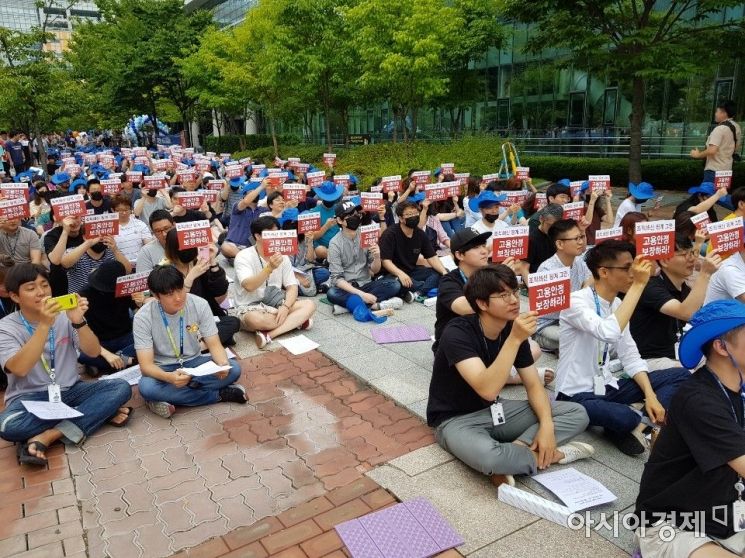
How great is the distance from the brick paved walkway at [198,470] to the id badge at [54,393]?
0.38 metres

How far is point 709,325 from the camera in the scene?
2502 millimetres

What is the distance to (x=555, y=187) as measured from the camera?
333 inches

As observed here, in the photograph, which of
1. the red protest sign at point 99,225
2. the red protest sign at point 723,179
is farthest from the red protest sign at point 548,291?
the red protest sign at point 723,179

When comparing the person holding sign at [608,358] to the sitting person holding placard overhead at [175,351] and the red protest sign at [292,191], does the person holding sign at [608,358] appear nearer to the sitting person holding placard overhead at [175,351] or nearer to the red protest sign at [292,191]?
the sitting person holding placard overhead at [175,351]

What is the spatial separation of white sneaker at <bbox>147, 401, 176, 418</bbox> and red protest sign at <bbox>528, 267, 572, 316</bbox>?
3.04 meters

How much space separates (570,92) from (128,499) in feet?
Result: 71.2

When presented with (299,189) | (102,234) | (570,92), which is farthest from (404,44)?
(102,234)

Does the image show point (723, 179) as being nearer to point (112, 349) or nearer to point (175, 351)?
point (175, 351)

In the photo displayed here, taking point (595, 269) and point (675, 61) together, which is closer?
point (595, 269)

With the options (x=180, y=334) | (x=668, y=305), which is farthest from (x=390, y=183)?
(x=668, y=305)

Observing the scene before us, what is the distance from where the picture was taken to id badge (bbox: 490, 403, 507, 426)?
385 cm

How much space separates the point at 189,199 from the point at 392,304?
3.92 metres

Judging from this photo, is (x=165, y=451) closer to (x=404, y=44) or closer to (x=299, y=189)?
(x=299, y=189)

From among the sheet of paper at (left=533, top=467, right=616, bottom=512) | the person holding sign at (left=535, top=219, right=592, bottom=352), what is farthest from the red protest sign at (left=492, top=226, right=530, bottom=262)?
the sheet of paper at (left=533, top=467, right=616, bottom=512)
